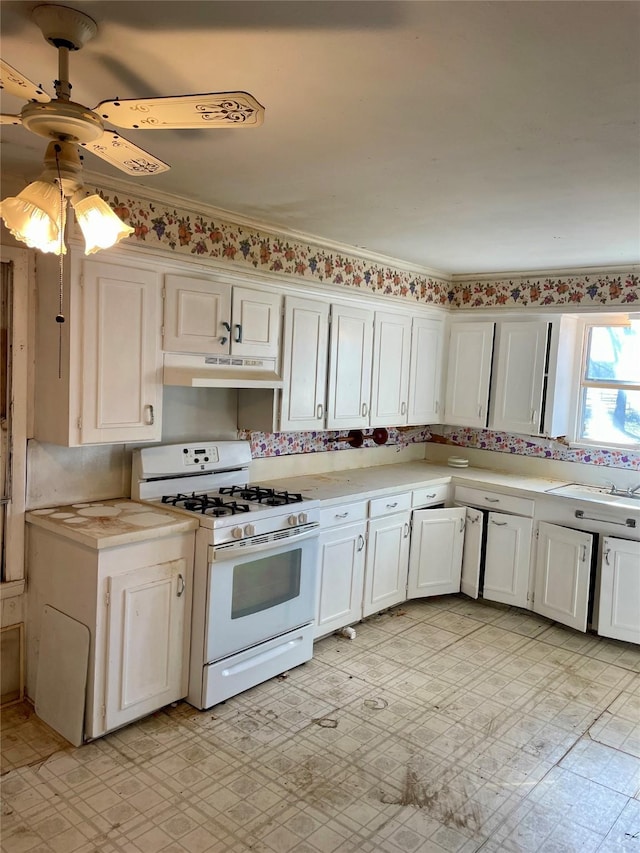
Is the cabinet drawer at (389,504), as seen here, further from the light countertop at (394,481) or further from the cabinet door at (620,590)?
the cabinet door at (620,590)

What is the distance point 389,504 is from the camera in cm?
399

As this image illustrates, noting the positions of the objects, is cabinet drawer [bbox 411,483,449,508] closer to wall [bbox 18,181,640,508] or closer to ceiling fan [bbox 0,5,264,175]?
wall [bbox 18,181,640,508]

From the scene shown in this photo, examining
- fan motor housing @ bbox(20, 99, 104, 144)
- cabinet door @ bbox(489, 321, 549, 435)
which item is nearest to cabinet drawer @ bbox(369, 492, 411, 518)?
cabinet door @ bbox(489, 321, 549, 435)

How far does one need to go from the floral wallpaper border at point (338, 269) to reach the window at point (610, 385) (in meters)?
0.33

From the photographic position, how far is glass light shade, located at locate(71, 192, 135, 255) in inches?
61.6

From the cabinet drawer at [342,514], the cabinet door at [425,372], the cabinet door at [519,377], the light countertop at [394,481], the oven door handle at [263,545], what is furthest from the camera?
the cabinet door at [425,372]

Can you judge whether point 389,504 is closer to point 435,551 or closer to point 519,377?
point 435,551

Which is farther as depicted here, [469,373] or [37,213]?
[469,373]

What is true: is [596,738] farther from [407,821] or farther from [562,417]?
[562,417]

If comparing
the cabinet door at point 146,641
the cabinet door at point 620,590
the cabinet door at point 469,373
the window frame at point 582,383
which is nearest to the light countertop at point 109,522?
the cabinet door at point 146,641

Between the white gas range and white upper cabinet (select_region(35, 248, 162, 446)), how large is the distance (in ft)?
1.27

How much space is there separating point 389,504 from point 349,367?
0.91 m

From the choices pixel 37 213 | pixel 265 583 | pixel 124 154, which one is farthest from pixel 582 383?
pixel 37 213

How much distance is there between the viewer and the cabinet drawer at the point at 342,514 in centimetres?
352
